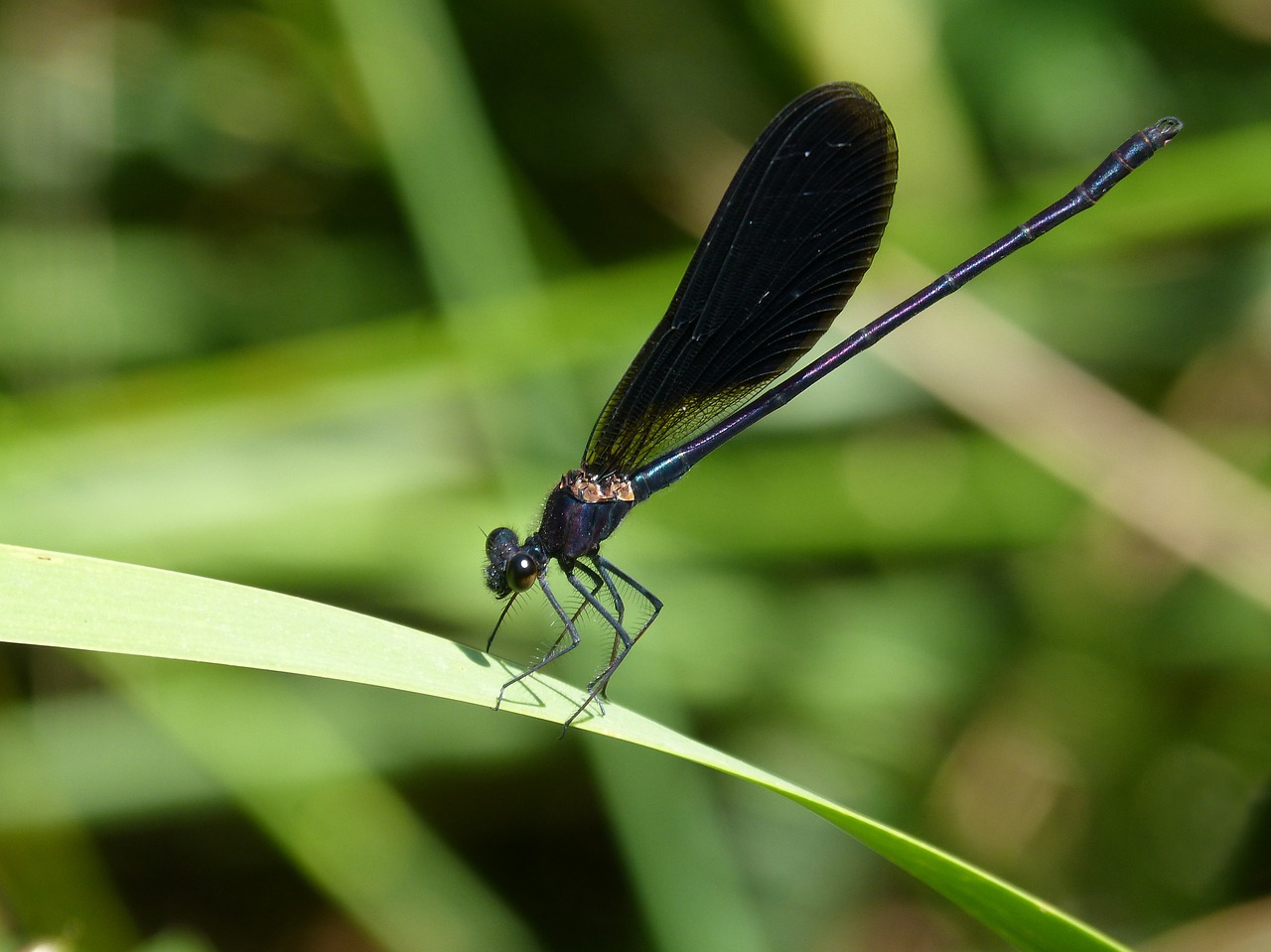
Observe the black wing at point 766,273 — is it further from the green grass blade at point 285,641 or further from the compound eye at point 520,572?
the green grass blade at point 285,641

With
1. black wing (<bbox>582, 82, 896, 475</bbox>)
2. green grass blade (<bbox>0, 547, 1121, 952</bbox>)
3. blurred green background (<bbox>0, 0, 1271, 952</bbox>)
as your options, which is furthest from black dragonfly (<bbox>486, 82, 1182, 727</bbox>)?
green grass blade (<bbox>0, 547, 1121, 952</bbox>)

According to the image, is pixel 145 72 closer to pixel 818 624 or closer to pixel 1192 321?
pixel 818 624

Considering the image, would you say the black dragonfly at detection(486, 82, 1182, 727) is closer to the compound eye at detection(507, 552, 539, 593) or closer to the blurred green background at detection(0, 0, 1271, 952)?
the compound eye at detection(507, 552, 539, 593)

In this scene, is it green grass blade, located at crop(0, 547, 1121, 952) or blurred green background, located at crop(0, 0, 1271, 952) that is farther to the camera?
blurred green background, located at crop(0, 0, 1271, 952)

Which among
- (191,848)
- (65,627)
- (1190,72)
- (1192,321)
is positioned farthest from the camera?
(1190,72)

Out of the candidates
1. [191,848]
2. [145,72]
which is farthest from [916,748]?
[145,72]
